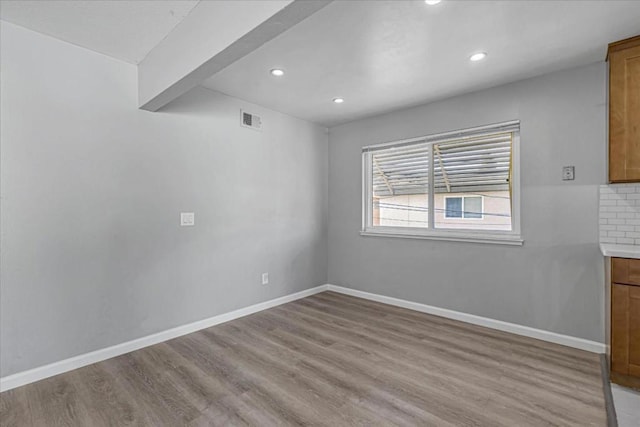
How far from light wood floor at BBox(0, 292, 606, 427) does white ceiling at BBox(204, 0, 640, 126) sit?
2.51 m

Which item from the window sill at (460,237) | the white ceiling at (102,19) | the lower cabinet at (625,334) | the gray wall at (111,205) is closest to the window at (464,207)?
the window sill at (460,237)

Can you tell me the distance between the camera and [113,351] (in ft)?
8.51

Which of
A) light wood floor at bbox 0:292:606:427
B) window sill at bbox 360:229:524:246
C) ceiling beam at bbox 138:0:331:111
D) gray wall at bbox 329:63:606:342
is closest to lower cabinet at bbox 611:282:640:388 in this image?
light wood floor at bbox 0:292:606:427

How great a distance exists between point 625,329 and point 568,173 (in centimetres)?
134

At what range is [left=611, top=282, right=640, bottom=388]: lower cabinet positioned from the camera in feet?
6.89

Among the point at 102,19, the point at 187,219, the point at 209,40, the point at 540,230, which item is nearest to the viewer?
the point at 209,40

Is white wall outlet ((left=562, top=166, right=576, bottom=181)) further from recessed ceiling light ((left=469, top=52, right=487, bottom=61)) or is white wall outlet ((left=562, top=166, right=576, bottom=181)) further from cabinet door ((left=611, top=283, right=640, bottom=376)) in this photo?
recessed ceiling light ((left=469, top=52, right=487, bottom=61))

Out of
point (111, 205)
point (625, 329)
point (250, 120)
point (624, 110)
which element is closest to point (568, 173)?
point (624, 110)

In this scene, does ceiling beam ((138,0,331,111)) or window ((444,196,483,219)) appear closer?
ceiling beam ((138,0,331,111))

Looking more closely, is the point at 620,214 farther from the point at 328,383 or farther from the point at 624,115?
the point at 328,383

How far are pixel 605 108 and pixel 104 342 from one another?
4.67 meters

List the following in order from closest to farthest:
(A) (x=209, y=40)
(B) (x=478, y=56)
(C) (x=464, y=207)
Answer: (A) (x=209, y=40), (B) (x=478, y=56), (C) (x=464, y=207)

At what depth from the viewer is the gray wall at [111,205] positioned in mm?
2180

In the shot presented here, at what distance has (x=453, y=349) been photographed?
2.72 metres
